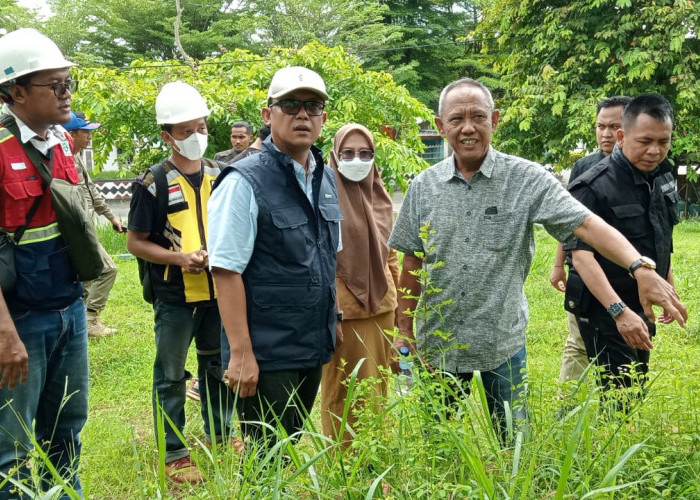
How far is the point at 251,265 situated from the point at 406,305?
2.92 ft

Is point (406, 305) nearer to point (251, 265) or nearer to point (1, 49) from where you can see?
point (251, 265)

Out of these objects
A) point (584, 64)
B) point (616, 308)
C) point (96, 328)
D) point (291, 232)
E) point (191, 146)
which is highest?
point (584, 64)

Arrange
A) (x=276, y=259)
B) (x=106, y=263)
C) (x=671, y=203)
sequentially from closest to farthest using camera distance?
(x=276, y=259) < (x=671, y=203) < (x=106, y=263)

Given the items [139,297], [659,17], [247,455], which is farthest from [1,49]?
[659,17]

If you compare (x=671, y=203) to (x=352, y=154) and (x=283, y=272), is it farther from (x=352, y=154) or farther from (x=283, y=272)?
(x=283, y=272)

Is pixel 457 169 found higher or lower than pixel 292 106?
lower

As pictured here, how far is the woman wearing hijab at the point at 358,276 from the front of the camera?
343 centimetres

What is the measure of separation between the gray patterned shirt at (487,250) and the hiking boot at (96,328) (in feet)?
14.5

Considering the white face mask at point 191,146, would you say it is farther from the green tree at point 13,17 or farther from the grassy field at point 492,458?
the green tree at point 13,17

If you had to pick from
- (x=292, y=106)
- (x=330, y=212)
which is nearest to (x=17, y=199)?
(x=292, y=106)

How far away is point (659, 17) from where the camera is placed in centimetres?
1462

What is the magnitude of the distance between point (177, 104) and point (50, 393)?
1.59 metres

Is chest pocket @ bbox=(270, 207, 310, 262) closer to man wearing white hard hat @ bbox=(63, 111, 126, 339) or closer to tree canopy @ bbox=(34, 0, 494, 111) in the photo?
man wearing white hard hat @ bbox=(63, 111, 126, 339)

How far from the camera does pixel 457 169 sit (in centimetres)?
288
